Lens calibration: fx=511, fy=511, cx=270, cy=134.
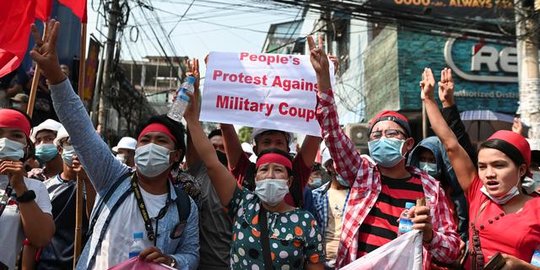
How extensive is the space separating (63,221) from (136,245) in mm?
1074

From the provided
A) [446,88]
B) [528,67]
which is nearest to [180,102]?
[446,88]

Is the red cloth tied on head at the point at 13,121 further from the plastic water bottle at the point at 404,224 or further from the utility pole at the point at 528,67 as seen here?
the utility pole at the point at 528,67

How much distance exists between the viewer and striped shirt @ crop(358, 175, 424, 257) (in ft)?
9.34

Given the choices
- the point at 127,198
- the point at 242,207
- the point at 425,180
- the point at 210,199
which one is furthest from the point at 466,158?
the point at 127,198

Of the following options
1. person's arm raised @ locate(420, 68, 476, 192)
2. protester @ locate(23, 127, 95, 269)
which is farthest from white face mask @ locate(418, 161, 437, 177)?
protester @ locate(23, 127, 95, 269)

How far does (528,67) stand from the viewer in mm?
8930

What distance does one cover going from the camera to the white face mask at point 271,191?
293 centimetres

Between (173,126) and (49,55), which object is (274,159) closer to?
(173,126)

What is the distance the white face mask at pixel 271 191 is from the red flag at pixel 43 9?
2.17 metres

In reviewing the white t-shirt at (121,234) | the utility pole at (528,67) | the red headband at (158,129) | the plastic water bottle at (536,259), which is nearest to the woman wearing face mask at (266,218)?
the red headband at (158,129)

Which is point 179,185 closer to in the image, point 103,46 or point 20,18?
point 20,18

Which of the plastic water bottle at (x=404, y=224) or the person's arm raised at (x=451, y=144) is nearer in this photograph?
the plastic water bottle at (x=404, y=224)

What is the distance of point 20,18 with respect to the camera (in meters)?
3.70

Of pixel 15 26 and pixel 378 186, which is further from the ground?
pixel 15 26
